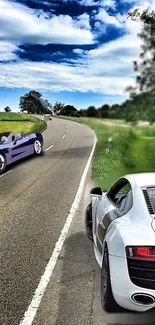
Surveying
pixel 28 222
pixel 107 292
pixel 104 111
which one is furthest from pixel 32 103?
pixel 107 292

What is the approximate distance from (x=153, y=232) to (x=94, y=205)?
2294 millimetres

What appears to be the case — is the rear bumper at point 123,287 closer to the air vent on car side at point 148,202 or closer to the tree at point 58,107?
the air vent on car side at point 148,202

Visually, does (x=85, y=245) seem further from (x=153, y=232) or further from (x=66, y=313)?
(x=153, y=232)

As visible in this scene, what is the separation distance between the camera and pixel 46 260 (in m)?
5.53

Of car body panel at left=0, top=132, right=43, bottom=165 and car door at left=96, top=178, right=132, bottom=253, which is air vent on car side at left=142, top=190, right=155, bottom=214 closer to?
car door at left=96, top=178, right=132, bottom=253

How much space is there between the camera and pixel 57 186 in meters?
11.3

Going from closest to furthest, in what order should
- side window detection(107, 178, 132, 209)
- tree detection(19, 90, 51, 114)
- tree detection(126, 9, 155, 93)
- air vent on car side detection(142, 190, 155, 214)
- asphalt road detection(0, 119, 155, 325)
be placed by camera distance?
air vent on car side detection(142, 190, 155, 214) → asphalt road detection(0, 119, 155, 325) → side window detection(107, 178, 132, 209) → tree detection(126, 9, 155, 93) → tree detection(19, 90, 51, 114)

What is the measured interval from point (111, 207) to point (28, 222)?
320cm

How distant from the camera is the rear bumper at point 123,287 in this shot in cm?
346

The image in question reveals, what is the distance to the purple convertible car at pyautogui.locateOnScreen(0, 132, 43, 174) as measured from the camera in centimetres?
1484

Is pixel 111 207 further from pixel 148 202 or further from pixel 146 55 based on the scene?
pixel 146 55

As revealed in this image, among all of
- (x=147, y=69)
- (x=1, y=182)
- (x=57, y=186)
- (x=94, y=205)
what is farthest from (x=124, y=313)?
(x=147, y=69)

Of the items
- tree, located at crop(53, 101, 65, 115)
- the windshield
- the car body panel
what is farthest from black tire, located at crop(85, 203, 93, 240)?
tree, located at crop(53, 101, 65, 115)

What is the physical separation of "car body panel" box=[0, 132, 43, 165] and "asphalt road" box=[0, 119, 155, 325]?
370 cm
